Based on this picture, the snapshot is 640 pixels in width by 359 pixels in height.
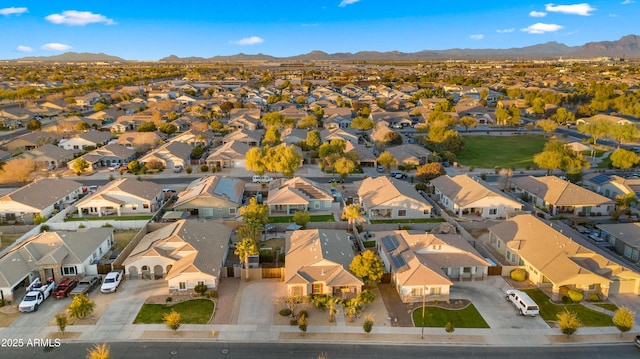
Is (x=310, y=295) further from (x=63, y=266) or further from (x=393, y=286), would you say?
(x=63, y=266)

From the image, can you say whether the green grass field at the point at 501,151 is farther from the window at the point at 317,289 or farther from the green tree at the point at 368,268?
the window at the point at 317,289

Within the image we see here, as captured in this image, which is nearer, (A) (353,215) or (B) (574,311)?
(B) (574,311)

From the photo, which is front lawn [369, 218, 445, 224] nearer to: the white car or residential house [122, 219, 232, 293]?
residential house [122, 219, 232, 293]

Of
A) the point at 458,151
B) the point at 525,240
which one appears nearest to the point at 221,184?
the point at 525,240

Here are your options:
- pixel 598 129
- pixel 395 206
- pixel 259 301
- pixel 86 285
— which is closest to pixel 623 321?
pixel 259 301

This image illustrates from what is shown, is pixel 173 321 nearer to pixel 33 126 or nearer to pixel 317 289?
pixel 317 289

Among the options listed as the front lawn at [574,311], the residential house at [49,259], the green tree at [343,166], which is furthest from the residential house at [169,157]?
the front lawn at [574,311]
